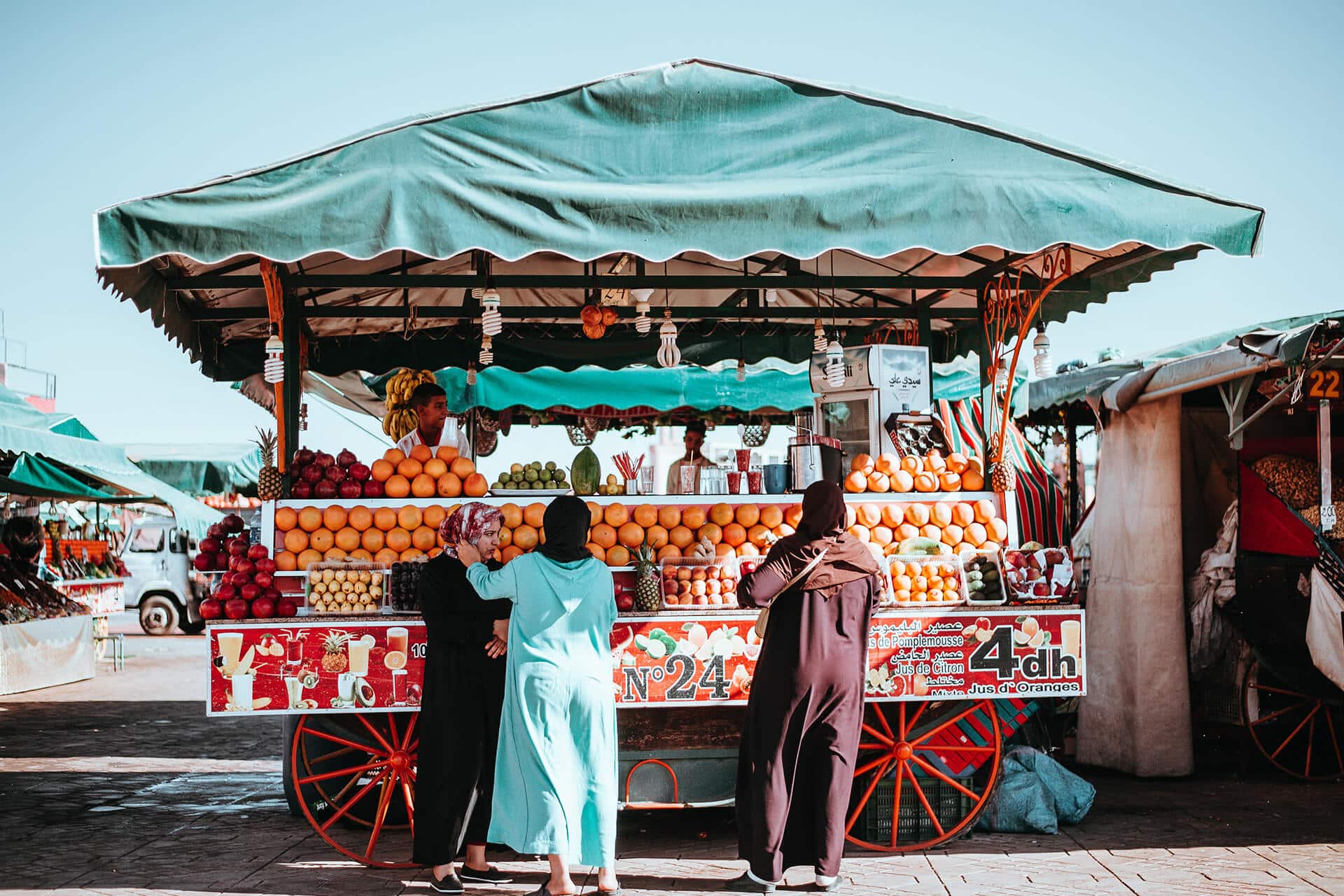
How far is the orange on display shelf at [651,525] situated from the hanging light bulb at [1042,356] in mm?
817

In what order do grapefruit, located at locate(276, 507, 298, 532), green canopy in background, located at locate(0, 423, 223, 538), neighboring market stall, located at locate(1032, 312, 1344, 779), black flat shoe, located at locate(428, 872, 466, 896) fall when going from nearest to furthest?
black flat shoe, located at locate(428, 872, 466, 896)
grapefruit, located at locate(276, 507, 298, 532)
neighboring market stall, located at locate(1032, 312, 1344, 779)
green canopy in background, located at locate(0, 423, 223, 538)

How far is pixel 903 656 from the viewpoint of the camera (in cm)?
571

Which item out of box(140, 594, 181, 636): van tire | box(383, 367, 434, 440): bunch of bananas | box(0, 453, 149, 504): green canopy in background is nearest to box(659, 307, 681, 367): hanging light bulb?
box(383, 367, 434, 440): bunch of bananas

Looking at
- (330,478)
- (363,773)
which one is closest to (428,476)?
(330,478)

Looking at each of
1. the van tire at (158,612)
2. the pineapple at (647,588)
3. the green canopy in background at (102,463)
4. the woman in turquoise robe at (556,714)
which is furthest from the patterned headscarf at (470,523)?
the van tire at (158,612)

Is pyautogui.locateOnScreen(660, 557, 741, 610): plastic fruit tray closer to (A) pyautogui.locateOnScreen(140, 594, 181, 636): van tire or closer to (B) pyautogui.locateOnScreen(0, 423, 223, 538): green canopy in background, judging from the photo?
(B) pyautogui.locateOnScreen(0, 423, 223, 538): green canopy in background

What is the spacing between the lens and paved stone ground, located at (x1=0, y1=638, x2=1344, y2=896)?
5.26 metres

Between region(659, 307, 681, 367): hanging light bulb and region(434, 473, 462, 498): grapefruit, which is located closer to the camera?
region(434, 473, 462, 498): grapefruit

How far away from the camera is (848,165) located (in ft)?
18.0

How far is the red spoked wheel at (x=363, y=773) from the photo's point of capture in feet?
18.7

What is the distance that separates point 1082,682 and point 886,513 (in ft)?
4.54

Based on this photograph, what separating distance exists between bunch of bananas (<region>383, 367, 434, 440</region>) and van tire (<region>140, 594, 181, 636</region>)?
15.4 m

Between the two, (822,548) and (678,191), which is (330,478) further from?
(822,548)

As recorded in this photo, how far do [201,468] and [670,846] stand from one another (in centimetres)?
1577
